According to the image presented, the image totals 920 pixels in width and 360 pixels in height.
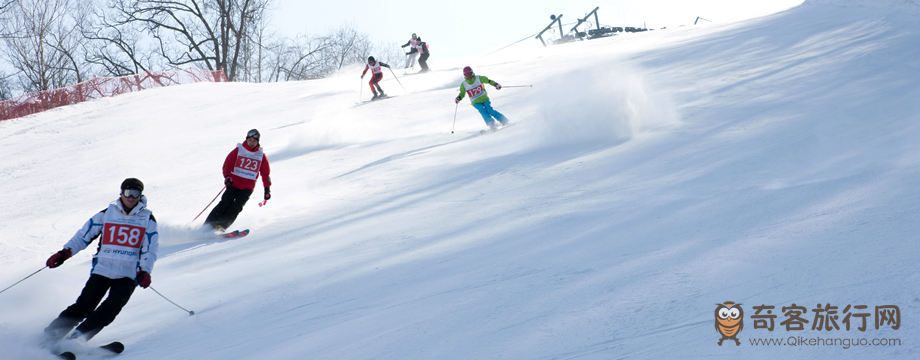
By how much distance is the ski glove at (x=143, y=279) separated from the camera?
3802 millimetres

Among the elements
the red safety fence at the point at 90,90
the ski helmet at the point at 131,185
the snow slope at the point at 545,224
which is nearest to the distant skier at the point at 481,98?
the snow slope at the point at 545,224

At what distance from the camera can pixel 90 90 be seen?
20.6 m

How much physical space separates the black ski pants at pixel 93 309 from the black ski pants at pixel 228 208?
99.3 inches

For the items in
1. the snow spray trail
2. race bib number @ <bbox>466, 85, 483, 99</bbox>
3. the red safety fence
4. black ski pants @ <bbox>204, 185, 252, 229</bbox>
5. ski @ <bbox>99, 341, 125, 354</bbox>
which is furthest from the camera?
the red safety fence

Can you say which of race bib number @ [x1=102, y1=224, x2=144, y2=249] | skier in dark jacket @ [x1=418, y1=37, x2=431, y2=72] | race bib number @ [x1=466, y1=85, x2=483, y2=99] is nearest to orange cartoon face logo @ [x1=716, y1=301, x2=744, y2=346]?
race bib number @ [x1=102, y1=224, x2=144, y2=249]

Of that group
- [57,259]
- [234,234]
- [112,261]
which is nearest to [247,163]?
[234,234]

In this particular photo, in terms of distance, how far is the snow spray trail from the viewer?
8.66m

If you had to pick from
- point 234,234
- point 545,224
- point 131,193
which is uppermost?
point 131,193

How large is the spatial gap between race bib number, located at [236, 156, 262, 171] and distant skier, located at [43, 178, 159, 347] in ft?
7.88

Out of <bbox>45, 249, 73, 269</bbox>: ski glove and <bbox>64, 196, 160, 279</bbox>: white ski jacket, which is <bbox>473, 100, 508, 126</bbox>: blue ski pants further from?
<bbox>45, 249, 73, 269</bbox>: ski glove

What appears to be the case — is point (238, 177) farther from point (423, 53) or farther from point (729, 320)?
point (423, 53)

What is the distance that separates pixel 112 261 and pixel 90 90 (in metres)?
20.4

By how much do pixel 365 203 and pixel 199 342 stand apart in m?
3.49

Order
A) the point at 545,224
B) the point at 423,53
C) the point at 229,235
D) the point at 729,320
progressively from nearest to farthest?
the point at 729,320 < the point at 545,224 < the point at 229,235 < the point at 423,53
